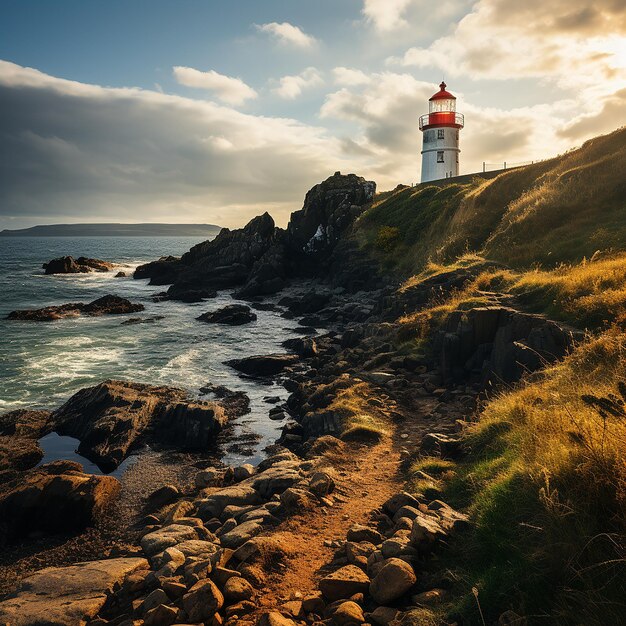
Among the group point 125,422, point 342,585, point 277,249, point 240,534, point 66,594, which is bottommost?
point 125,422

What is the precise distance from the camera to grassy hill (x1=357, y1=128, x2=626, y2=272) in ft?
67.7

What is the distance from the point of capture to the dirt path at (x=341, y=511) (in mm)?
6121

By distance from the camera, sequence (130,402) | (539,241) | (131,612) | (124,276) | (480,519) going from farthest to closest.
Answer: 1. (124,276)
2. (539,241)
3. (130,402)
4. (131,612)
5. (480,519)

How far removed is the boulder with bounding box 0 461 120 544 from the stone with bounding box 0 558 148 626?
4.32m

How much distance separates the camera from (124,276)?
81875 mm

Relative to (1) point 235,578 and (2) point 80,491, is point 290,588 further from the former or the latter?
(2) point 80,491

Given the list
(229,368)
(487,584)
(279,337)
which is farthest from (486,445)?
(279,337)

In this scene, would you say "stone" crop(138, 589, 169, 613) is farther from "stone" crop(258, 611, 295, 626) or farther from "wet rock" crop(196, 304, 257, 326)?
"wet rock" crop(196, 304, 257, 326)

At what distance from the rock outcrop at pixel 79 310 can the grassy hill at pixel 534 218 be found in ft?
91.5

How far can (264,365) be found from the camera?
2692 centimetres

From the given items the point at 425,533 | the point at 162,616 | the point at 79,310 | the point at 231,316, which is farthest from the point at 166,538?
the point at 79,310

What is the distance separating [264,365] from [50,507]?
15340 millimetres

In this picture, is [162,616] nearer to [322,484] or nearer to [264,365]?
[322,484]

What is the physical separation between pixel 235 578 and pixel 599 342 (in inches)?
337
